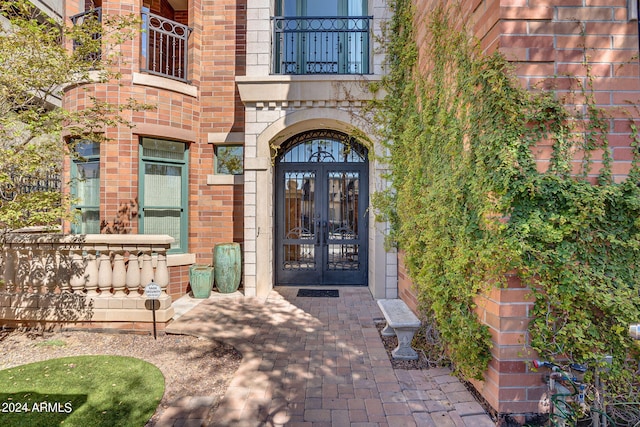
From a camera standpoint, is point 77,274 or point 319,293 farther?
point 319,293

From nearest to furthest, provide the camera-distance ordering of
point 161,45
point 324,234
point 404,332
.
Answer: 1. point 404,332
2. point 161,45
3. point 324,234

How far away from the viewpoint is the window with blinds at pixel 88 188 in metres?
5.77

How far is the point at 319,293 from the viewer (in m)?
6.11

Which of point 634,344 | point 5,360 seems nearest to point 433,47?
point 634,344

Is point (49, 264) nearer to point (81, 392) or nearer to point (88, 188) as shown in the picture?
point (88, 188)

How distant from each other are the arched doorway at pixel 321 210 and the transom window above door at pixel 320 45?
133 centimetres

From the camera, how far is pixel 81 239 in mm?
4215

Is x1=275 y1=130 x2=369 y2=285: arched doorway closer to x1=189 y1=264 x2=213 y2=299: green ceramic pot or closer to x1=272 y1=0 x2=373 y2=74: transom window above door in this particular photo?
x1=272 y1=0 x2=373 y2=74: transom window above door

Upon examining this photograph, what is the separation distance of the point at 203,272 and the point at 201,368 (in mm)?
2703

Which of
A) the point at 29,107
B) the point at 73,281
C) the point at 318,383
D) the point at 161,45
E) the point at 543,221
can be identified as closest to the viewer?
the point at 543,221

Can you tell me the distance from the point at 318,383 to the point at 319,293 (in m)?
3.17

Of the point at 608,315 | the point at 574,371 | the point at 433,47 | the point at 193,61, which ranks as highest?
the point at 193,61

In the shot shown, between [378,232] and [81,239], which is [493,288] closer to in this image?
[378,232]

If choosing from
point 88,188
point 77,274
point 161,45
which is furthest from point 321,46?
point 77,274
